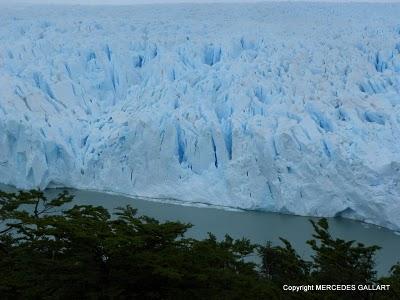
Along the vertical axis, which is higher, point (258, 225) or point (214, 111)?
point (214, 111)

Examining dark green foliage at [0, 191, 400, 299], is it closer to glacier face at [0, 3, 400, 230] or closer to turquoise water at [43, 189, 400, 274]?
turquoise water at [43, 189, 400, 274]

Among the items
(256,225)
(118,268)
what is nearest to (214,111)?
(256,225)

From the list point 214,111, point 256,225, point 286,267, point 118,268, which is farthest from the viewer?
point 214,111

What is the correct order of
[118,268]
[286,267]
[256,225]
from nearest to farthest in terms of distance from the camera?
[118,268] < [286,267] < [256,225]

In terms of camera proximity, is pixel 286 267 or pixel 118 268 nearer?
pixel 118 268

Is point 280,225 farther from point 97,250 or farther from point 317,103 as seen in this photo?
point 97,250

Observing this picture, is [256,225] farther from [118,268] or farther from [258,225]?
Answer: [118,268]

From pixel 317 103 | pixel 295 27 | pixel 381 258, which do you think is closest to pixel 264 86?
pixel 317 103

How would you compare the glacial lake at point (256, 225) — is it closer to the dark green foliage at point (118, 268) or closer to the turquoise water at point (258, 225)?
the turquoise water at point (258, 225)
